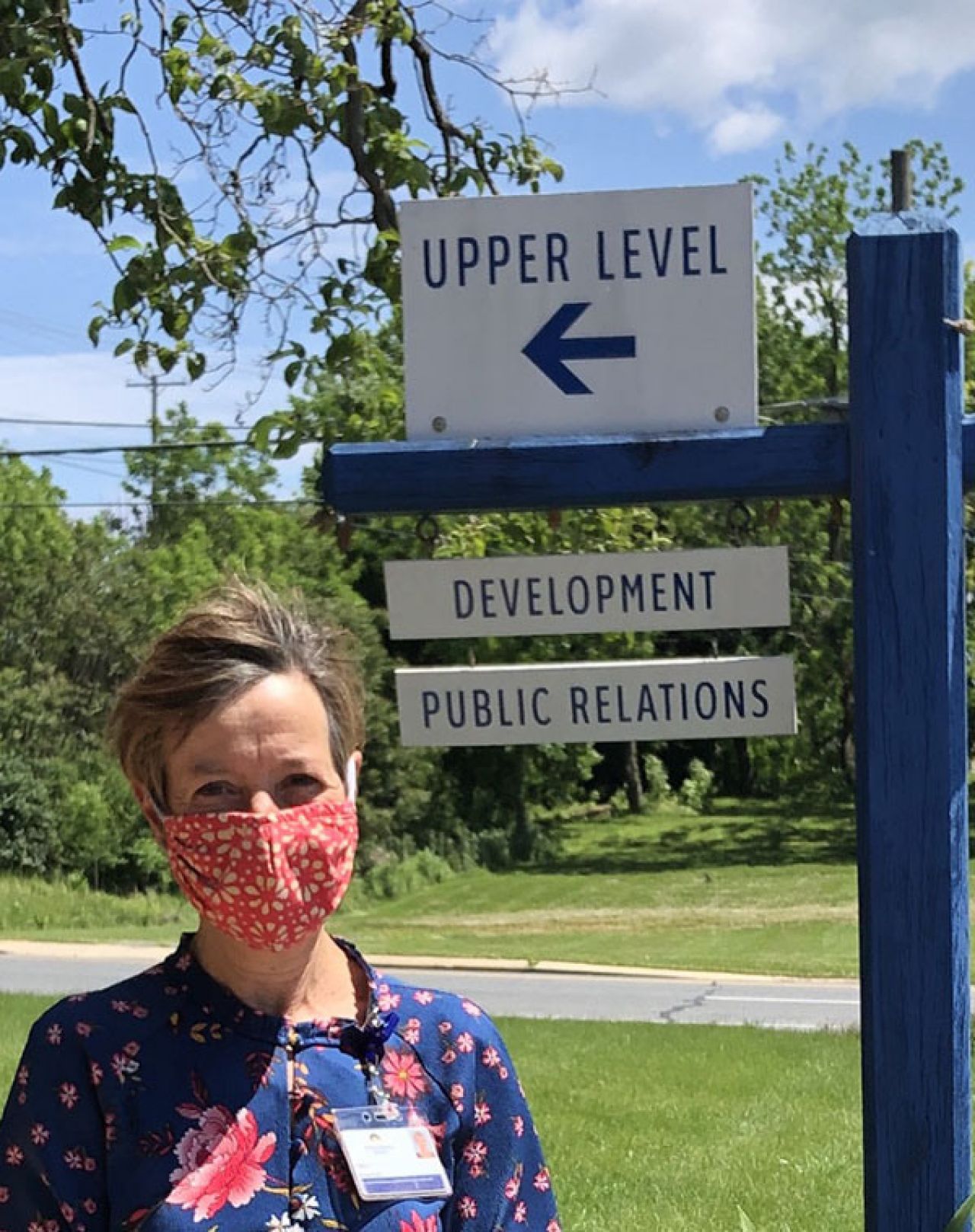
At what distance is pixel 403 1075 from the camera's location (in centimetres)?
214

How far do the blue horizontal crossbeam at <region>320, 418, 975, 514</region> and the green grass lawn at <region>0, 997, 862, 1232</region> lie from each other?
12.1 ft

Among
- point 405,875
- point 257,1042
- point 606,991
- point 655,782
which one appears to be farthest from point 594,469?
point 655,782

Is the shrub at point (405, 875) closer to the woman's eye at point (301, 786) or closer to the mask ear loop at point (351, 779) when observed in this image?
the mask ear loop at point (351, 779)

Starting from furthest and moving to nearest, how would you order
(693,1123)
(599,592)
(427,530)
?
(693,1123), (427,530), (599,592)

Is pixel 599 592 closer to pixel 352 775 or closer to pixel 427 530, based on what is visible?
pixel 427 530

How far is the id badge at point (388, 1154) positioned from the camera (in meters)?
2.02

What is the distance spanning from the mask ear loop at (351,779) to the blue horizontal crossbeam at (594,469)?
2.86 ft

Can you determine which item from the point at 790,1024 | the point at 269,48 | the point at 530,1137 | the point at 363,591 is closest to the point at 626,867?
the point at 363,591

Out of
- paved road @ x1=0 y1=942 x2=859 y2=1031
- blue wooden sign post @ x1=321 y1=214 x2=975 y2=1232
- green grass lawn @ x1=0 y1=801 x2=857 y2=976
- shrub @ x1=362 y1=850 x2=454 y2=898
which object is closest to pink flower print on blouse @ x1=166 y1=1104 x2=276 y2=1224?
blue wooden sign post @ x1=321 y1=214 x2=975 y2=1232

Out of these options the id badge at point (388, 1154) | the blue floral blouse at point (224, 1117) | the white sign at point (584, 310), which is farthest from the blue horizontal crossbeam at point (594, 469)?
the id badge at point (388, 1154)

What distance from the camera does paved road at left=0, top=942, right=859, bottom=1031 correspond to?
16.1 metres

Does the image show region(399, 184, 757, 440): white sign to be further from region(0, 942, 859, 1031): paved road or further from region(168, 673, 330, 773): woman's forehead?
region(0, 942, 859, 1031): paved road

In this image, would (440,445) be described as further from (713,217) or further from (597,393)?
(713,217)

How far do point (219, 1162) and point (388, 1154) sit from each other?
7.9 inches
